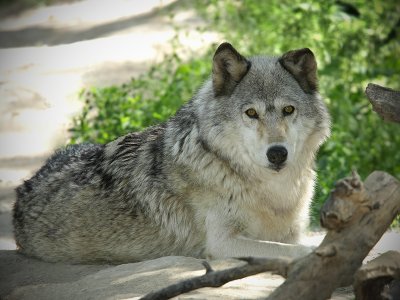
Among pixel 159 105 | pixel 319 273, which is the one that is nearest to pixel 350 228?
pixel 319 273

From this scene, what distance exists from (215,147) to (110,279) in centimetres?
130

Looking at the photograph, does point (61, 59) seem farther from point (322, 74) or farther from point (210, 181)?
point (210, 181)

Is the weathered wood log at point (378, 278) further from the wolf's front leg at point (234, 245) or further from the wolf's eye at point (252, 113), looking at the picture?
the wolf's eye at point (252, 113)

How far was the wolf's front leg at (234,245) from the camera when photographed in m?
5.55

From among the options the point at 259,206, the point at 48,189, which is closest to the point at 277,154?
the point at 259,206

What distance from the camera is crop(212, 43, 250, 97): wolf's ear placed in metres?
5.85

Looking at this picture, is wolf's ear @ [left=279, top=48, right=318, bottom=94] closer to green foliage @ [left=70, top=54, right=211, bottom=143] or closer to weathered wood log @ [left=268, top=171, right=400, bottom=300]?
weathered wood log @ [left=268, top=171, right=400, bottom=300]

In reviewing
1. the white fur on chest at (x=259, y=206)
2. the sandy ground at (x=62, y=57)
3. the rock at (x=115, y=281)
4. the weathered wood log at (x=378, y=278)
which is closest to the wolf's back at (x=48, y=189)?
the rock at (x=115, y=281)

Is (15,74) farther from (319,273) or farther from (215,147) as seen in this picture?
(319,273)

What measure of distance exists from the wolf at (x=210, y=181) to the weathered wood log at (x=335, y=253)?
4.26 ft

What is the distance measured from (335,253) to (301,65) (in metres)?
2.22

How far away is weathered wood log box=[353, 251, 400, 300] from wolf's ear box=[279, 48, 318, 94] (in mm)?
1989

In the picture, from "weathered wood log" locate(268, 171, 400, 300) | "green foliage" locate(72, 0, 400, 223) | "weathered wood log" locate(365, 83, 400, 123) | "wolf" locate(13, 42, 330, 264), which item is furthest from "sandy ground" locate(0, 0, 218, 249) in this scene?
"weathered wood log" locate(268, 171, 400, 300)

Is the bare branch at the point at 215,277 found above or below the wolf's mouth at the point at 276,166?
below
